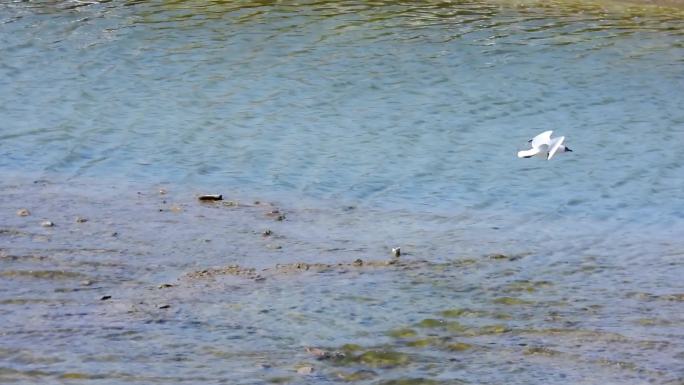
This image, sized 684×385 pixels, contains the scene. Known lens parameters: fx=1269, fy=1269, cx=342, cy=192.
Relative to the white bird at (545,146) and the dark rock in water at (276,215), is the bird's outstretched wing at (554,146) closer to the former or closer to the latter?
the white bird at (545,146)

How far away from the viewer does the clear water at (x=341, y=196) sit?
4.37 m

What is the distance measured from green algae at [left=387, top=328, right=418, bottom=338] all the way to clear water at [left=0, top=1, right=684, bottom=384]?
0.20 feet

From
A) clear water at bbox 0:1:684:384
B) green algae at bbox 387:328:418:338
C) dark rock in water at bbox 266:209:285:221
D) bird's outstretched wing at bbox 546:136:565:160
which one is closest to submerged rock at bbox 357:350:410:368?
clear water at bbox 0:1:684:384

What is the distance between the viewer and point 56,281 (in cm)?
498

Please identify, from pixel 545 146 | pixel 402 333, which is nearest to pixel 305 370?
pixel 402 333

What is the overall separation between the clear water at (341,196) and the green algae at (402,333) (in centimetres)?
6

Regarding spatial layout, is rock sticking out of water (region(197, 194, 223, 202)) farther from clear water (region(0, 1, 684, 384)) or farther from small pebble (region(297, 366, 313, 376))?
small pebble (region(297, 366, 313, 376))

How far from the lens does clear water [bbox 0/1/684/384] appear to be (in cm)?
437

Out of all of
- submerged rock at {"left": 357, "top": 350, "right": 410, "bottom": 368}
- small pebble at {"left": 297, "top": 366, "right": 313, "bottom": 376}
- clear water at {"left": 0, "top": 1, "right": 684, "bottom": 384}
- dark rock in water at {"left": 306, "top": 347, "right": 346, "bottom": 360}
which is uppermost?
small pebble at {"left": 297, "top": 366, "right": 313, "bottom": 376}

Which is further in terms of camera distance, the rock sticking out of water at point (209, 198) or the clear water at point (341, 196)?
the rock sticking out of water at point (209, 198)

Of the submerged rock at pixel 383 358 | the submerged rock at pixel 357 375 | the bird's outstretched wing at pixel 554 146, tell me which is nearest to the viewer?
the submerged rock at pixel 357 375

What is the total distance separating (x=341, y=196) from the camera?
671cm

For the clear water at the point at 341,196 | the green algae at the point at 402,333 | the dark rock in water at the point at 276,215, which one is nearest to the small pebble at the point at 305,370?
the clear water at the point at 341,196

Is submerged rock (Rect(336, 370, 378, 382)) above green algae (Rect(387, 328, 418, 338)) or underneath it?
above
